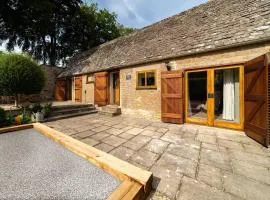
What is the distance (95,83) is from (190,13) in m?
7.01

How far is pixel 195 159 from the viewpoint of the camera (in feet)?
10.1

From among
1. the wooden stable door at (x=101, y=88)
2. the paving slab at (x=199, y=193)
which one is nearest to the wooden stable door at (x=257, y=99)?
the paving slab at (x=199, y=193)

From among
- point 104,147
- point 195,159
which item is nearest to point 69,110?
point 104,147

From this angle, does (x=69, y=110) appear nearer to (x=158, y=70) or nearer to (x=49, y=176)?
(x=158, y=70)

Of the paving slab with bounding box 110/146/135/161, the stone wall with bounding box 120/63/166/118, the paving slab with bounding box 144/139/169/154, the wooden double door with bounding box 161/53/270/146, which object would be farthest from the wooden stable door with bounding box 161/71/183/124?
the paving slab with bounding box 110/146/135/161

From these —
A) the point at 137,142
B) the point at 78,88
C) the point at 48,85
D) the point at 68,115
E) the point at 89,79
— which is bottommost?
the point at 137,142

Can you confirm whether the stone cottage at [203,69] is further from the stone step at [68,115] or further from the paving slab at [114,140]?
the paving slab at [114,140]

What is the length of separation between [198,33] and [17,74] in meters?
8.46

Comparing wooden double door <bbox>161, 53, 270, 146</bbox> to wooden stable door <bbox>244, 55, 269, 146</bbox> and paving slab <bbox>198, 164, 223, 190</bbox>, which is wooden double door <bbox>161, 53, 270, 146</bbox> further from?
paving slab <bbox>198, 164, 223, 190</bbox>

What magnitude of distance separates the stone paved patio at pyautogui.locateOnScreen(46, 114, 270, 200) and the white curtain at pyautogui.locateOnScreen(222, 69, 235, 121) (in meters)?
0.81

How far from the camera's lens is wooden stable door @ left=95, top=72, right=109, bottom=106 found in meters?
9.50

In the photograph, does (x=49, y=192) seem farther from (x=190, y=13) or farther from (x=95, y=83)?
(x=190, y=13)

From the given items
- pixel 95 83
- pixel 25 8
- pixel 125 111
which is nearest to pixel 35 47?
pixel 25 8

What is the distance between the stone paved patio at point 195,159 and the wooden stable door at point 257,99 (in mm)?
311
